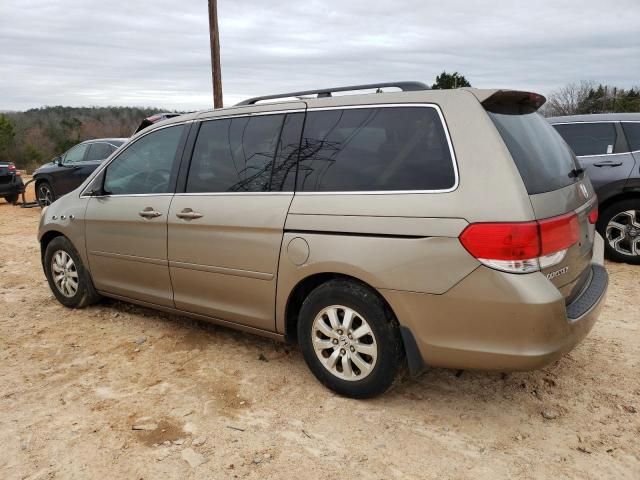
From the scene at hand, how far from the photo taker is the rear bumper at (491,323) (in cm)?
250

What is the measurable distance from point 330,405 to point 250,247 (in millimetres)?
1058

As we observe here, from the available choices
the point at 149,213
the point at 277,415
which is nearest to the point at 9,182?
the point at 149,213

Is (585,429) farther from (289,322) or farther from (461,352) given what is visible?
(289,322)

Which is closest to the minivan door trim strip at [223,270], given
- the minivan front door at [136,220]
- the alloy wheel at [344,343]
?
the minivan front door at [136,220]

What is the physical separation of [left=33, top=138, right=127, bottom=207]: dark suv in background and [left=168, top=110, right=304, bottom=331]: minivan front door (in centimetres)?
882

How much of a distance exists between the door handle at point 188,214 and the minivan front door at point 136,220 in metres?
0.17

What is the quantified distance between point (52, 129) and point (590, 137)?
62.3 metres

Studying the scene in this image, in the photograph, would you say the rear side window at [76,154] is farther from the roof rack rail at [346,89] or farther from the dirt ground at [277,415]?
the roof rack rail at [346,89]

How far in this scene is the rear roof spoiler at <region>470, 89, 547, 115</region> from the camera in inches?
110

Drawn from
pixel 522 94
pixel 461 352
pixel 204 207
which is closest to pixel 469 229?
pixel 461 352

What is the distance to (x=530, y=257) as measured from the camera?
250 cm

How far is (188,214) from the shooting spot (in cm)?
368

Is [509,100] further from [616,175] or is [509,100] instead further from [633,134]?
[633,134]

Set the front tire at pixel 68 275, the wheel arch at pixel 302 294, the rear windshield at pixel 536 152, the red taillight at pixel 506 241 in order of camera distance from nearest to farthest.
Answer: the red taillight at pixel 506 241 < the rear windshield at pixel 536 152 < the wheel arch at pixel 302 294 < the front tire at pixel 68 275
